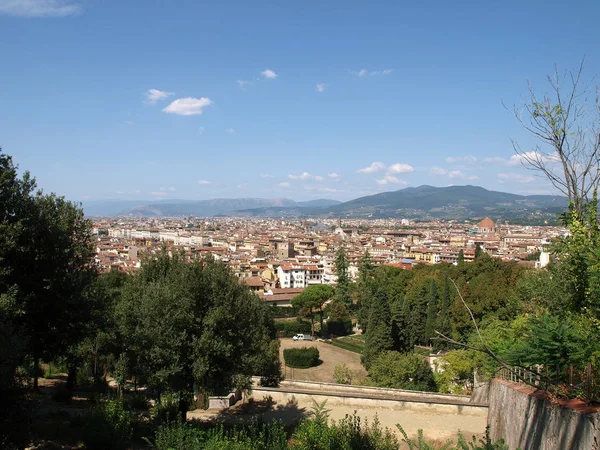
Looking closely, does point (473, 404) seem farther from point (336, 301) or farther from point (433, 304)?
point (336, 301)

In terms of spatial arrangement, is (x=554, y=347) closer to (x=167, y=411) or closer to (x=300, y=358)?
(x=167, y=411)

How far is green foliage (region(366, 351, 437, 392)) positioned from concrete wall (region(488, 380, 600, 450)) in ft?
32.7

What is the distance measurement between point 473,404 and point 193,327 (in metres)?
7.65

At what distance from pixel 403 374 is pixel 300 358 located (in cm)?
977

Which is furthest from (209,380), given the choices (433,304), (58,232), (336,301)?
(336,301)

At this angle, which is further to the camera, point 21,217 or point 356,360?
point 356,360

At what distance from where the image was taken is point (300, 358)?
2888 cm

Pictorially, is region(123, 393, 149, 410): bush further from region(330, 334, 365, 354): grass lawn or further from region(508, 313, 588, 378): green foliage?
region(330, 334, 365, 354): grass lawn

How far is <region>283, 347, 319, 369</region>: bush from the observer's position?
28.9 meters

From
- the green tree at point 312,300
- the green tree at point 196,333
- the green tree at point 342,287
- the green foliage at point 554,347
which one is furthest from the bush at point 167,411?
the green tree at point 342,287

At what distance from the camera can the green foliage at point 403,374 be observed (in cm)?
2031

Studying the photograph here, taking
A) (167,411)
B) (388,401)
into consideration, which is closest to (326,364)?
(388,401)

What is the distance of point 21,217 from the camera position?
9789 mm

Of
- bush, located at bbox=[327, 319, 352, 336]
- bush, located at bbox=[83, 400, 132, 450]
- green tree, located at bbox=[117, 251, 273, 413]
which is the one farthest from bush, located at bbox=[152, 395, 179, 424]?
bush, located at bbox=[327, 319, 352, 336]
